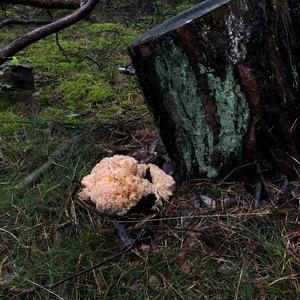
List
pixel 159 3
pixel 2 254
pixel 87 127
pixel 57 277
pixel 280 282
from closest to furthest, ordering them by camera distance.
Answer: pixel 280 282, pixel 57 277, pixel 2 254, pixel 87 127, pixel 159 3

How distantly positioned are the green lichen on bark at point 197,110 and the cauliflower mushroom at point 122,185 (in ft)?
0.82

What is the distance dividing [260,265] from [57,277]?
36.6 inches

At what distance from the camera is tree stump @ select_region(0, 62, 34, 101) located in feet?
15.1

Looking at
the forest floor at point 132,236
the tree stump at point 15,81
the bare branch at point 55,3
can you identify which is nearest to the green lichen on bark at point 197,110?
the forest floor at point 132,236

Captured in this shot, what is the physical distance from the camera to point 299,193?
2645 millimetres

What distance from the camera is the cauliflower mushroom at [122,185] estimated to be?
99.7 inches

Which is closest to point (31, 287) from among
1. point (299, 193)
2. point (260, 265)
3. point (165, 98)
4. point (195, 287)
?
point (195, 287)

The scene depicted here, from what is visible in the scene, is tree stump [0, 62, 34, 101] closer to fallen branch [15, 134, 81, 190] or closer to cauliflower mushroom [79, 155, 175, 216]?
fallen branch [15, 134, 81, 190]

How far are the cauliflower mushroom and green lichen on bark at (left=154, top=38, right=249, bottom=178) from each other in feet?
0.82

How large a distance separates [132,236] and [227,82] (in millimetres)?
→ 939

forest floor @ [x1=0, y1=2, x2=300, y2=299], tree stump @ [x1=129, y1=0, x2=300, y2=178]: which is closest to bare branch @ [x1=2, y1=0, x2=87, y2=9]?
forest floor @ [x1=0, y1=2, x2=300, y2=299]

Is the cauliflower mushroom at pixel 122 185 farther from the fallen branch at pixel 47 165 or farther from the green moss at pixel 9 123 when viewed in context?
the green moss at pixel 9 123

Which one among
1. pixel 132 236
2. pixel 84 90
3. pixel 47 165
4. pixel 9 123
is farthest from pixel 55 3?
pixel 132 236

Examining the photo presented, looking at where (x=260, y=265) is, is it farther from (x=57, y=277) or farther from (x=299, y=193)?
(x=57, y=277)
